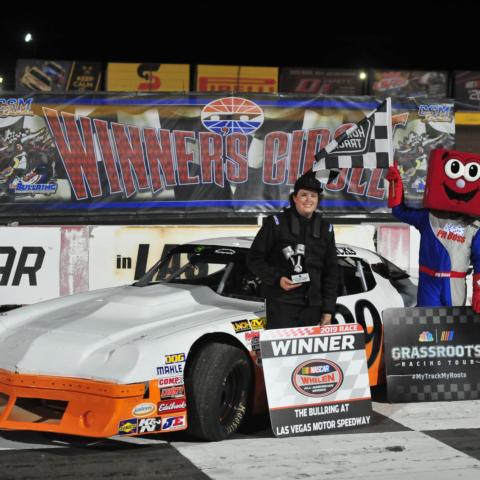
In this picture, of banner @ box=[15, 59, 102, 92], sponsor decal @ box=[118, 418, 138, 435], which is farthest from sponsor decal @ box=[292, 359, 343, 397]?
banner @ box=[15, 59, 102, 92]

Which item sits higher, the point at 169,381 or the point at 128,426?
the point at 169,381

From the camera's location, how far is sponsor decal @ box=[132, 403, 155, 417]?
4965mm

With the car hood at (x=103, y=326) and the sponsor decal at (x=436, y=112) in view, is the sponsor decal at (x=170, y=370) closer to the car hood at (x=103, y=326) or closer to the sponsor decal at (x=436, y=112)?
the car hood at (x=103, y=326)

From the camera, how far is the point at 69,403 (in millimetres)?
5012

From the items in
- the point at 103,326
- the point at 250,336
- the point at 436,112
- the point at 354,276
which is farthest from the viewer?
the point at 436,112

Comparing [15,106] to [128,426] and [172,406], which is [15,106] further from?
[128,426]

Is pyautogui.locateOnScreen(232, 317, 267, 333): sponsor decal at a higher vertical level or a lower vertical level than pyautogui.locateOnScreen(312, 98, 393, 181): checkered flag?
lower

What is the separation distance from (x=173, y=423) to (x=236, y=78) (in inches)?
830

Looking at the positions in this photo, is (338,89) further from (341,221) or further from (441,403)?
(441,403)

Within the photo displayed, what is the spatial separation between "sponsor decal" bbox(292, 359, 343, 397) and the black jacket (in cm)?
36

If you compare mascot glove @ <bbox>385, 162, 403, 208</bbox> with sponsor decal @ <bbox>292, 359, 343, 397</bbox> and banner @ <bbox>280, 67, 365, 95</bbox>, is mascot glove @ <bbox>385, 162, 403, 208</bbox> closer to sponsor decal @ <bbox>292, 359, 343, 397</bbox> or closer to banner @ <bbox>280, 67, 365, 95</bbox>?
Result: sponsor decal @ <bbox>292, 359, 343, 397</bbox>

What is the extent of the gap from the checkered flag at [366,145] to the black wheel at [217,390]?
7.98 ft

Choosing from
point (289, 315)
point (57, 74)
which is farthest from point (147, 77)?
Result: point (289, 315)

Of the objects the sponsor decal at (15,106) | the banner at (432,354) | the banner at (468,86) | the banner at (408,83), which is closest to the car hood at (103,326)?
the banner at (432,354)
